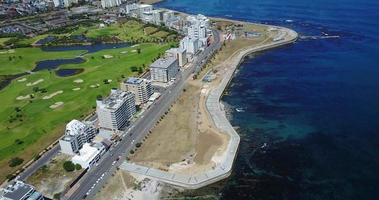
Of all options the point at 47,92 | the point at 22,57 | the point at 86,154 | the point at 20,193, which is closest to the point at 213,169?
the point at 86,154

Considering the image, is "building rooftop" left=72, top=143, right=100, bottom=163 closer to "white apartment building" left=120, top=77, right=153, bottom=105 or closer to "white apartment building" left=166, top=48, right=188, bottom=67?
"white apartment building" left=120, top=77, right=153, bottom=105

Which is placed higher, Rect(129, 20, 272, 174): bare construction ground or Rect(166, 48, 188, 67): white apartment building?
Rect(166, 48, 188, 67): white apartment building

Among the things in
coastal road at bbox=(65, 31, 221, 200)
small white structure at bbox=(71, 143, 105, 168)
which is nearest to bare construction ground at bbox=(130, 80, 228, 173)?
coastal road at bbox=(65, 31, 221, 200)

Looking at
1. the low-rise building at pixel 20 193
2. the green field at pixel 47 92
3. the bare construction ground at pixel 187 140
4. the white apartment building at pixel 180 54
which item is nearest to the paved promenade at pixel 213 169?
the bare construction ground at pixel 187 140

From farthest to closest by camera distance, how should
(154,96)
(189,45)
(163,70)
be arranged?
(189,45), (163,70), (154,96)

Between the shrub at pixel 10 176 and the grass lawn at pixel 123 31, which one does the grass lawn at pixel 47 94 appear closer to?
the shrub at pixel 10 176

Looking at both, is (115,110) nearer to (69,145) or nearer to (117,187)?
(69,145)
